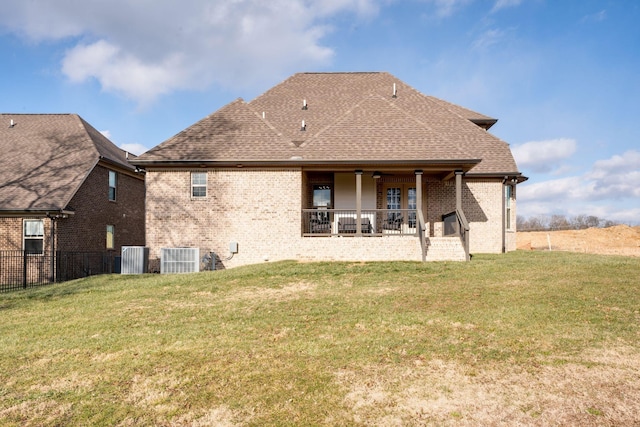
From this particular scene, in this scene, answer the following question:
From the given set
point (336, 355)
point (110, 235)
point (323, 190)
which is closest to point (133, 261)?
point (110, 235)

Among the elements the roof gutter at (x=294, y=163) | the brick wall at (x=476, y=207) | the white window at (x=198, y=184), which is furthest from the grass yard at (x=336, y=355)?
the brick wall at (x=476, y=207)

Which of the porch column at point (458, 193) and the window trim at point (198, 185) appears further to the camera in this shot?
the window trim at point (198, 185)

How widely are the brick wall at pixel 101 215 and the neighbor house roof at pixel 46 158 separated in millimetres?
640

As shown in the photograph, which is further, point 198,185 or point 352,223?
point 352,223

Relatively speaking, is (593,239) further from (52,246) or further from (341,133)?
(52,246)

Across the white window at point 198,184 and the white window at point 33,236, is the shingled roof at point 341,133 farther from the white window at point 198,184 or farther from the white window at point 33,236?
the white window at point 33,236

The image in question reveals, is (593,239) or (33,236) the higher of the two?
(33,236)

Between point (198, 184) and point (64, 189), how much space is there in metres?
7.48

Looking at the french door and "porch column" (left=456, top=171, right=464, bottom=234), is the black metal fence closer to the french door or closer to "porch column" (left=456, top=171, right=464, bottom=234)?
the french door

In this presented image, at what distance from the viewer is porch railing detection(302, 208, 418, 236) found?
52.3ft

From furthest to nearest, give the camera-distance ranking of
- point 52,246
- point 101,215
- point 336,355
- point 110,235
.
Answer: point 110,235 < point 101,215 < point 52,246 < point 336,355

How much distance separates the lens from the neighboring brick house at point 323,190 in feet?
48.3

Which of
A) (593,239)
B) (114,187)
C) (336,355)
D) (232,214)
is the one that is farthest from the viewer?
(593,239)

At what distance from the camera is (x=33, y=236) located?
17.6 m
